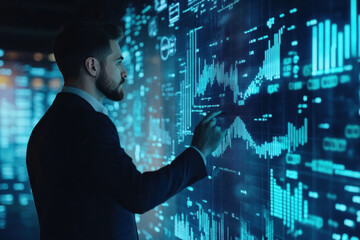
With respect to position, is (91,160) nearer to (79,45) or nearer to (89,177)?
(89,177)

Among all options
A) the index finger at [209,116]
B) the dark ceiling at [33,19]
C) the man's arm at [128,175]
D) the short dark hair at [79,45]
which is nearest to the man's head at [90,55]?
A: the short dark hair at [79,45]

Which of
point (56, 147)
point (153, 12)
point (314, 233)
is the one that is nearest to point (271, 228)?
point (314, 233)

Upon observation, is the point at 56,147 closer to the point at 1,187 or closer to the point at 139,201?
the point at 139,201

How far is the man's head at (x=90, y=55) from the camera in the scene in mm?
1277

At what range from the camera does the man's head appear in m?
1.28

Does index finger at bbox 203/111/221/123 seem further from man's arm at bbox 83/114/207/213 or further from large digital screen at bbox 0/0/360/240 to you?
man's arm at bbox 83/114/207/213

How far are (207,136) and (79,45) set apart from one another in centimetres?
56

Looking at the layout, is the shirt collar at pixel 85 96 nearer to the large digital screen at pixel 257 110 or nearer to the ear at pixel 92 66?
the ear at pixel 92 66

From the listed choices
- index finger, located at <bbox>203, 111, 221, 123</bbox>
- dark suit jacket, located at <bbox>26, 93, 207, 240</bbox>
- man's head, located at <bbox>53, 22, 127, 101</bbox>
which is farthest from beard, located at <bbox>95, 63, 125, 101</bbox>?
index finger, located at <bbox>203, 111, 221, 123</bbox>

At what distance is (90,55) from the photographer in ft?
4.18

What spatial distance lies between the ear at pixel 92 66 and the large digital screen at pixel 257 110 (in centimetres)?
42

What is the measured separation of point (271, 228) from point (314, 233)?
17 cm

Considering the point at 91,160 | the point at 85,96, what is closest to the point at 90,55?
the point at 85,96

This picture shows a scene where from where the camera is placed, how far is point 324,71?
0.89m
